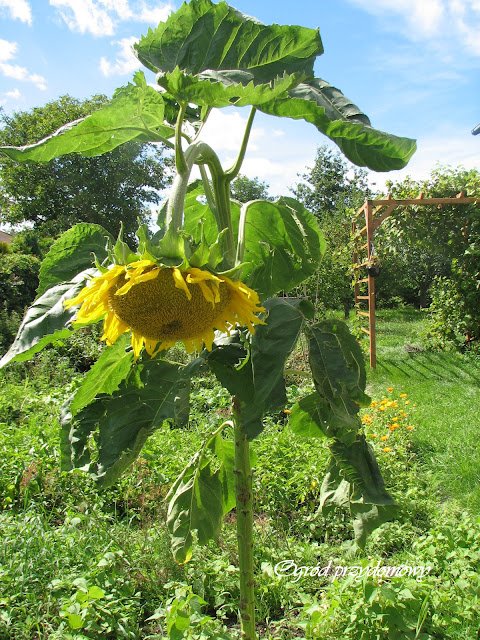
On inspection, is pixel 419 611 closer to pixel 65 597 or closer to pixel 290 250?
pixel 65 597

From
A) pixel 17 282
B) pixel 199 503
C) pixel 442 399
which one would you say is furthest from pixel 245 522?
pixel 17 282

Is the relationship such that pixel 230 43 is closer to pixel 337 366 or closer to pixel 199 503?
pixel 337 366

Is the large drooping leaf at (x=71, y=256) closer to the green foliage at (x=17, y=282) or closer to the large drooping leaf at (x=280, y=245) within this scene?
the large drooping leaf at (x=280, y=245)

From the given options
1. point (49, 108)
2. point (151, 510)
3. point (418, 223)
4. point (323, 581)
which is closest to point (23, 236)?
point (49, 108)

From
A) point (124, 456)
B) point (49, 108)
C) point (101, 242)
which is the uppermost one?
point (49, 108)

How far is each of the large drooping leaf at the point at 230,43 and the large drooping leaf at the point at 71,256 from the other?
0.34 meters

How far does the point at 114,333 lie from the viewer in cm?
80

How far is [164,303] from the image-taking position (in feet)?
2.26

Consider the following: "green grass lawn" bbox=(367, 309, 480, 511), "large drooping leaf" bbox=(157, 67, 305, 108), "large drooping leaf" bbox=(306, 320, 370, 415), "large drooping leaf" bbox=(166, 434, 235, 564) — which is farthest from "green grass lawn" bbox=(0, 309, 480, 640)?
"large drooping leaf" bbox=(157, 67, 305, 108)

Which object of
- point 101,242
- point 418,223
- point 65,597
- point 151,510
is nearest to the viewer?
point 101,242

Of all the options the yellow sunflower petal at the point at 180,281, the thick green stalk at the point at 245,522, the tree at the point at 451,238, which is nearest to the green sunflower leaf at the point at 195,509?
the thick green stalk at the point at 245,522

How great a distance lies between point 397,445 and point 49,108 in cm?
2017

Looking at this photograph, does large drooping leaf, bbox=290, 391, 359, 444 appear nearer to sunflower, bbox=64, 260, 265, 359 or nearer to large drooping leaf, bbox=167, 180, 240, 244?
sunflower, bbox=64, 260, 265, 359

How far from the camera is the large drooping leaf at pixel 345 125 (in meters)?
0.66
